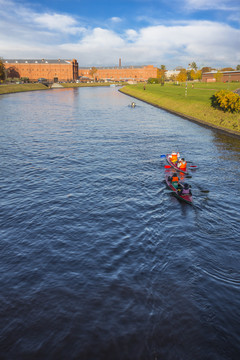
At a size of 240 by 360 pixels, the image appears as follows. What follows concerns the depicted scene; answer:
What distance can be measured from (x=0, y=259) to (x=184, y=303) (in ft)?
28.2

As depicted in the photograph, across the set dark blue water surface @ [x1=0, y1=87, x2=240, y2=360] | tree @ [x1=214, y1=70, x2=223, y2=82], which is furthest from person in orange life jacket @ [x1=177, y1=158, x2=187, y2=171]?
tree @ [x1=214, y1=70, x2=223, y2=82]

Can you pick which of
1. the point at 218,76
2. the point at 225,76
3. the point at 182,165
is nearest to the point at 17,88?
the point at 218,76

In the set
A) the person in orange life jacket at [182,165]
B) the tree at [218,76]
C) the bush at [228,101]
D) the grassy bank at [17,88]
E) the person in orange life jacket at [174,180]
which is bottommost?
the person in orange life jacket at [174,180]

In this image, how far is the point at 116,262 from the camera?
1326 cm

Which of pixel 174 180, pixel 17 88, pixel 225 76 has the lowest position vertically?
pixel 174 180

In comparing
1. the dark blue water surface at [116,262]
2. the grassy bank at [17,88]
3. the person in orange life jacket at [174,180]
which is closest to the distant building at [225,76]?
the grassy bank at [17,88]

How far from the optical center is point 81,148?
1312 inches

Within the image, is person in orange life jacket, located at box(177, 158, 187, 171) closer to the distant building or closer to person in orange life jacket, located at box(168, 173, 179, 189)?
person in orange life jacket, located at box(168, 173, 179, 189)

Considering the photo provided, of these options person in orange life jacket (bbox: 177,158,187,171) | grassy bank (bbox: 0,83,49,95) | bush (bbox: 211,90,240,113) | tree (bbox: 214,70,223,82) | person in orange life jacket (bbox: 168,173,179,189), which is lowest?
person in orange life jacket (bbox: 168,173,179,189)

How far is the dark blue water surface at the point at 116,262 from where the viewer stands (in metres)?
9.45

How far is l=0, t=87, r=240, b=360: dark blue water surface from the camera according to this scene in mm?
9453

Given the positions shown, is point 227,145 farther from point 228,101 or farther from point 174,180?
point 174,180

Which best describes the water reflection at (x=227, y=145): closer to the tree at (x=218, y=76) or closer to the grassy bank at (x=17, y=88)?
the grassy bank at (x=17, y=88)

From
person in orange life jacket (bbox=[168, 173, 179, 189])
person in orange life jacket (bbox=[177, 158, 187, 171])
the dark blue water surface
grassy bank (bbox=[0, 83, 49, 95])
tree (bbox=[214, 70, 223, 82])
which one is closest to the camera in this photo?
the dark blue water surface
